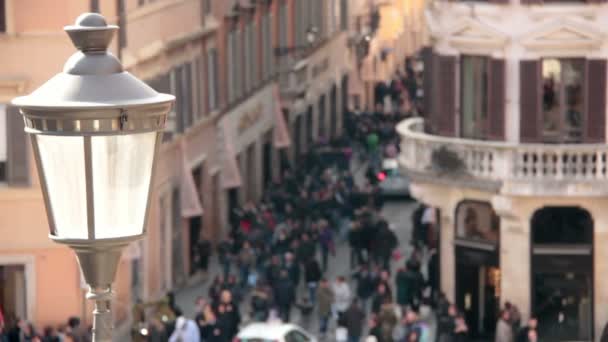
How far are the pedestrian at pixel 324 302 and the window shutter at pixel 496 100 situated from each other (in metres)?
4.82

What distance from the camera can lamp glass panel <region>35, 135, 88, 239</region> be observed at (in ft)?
28.1

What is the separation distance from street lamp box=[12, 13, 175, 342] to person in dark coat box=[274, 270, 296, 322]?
1286 inches

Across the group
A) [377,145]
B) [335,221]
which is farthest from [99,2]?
[377,145]

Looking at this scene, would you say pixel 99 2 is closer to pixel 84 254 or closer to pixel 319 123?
pixel 84 254

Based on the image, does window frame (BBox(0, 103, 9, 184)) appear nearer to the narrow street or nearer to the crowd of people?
the crowd of people

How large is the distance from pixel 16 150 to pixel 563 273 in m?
11.9

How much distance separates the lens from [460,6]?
4172 cm

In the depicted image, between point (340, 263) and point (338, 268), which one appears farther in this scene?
point (340, 263)

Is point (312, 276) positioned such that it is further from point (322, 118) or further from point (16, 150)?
point (322, 118)

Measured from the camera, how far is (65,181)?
8.56 metres

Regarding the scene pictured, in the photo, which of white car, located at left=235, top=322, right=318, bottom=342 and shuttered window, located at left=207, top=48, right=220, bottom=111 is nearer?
white car, located at left=235, top=322, right=318, bottom=342

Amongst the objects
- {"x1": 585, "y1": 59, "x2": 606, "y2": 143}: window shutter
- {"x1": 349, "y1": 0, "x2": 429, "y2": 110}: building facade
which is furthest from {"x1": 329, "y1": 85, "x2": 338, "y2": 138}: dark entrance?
{"x1": 585, "y1": 59, "x2": 606, "y2": 143}: window shutter

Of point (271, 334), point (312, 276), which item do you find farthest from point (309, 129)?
point (271, 334)

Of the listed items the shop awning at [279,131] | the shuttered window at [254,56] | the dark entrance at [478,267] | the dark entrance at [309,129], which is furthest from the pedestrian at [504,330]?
the dark entrance at [309,129]
